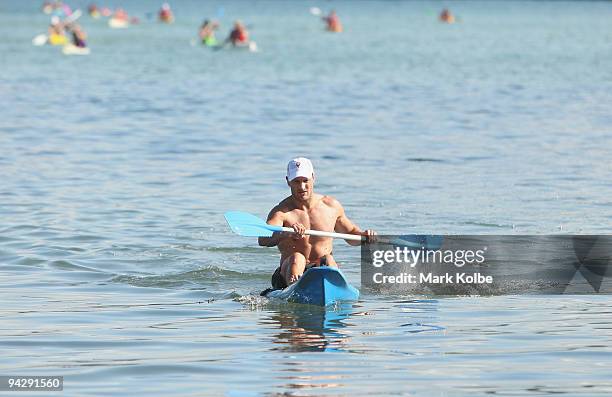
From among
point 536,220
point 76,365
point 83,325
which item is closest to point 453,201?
point 536,220

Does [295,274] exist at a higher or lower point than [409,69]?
lower

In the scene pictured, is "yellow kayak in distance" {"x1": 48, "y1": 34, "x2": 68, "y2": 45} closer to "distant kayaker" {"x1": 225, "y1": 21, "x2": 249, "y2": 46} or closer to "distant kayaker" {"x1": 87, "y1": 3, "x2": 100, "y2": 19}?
"distant kayaker" {"x1": 225, "y1": 21, "x2": 249, "y2": 46}

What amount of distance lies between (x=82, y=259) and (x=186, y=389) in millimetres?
6756

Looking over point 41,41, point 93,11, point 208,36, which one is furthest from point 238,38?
point 93,11

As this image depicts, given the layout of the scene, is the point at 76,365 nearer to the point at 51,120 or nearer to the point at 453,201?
the point at 453,201

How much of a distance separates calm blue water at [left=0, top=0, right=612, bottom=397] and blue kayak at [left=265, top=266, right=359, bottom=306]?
21 centimetres

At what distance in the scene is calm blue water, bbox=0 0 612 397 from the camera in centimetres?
1059

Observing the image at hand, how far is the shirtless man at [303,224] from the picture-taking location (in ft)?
42.2

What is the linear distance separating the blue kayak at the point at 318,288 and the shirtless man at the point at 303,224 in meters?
0.20

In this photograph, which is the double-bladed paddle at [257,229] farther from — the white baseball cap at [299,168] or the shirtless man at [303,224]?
the white baseball cap at [299,168]

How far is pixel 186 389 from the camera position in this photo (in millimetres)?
9797

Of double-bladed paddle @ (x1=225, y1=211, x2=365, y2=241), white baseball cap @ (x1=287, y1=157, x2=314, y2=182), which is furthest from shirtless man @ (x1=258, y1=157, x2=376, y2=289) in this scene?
double-bladed paddle @ (x1=225, y1=211, x2=365, y2=241)

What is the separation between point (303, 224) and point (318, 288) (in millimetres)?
775

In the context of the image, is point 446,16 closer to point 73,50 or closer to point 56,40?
point 56,40
